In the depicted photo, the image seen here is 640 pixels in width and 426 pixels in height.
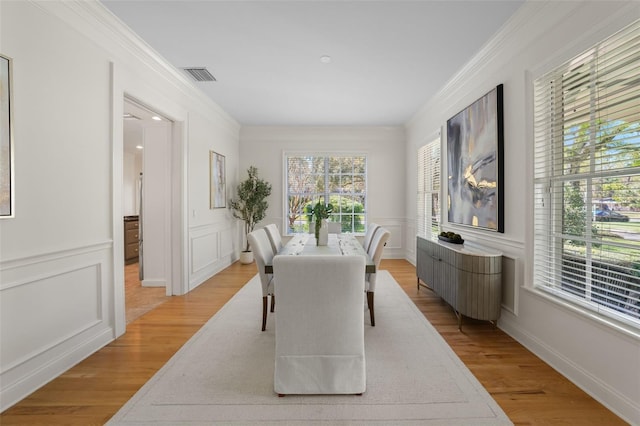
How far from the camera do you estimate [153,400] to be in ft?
6.11

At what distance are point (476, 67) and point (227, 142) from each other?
4202 mm

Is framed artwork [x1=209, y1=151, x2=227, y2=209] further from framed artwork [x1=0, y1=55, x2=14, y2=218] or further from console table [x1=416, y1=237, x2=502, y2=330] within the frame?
console table [x1=416, y1=237, x2=502, y2=330]

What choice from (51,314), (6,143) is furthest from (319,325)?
(6,143)

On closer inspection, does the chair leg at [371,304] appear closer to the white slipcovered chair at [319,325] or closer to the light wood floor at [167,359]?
the light wood floor at [167,359]

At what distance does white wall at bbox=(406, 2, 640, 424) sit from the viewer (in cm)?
176

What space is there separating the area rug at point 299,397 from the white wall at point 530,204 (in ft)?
2.23

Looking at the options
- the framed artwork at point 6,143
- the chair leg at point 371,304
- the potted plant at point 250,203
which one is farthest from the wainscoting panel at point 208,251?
the chair leg at point 371,304

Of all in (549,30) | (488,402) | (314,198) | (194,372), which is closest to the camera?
(488,402)

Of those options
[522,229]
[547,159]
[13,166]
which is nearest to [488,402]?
[522,229]

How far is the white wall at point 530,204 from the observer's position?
1.76m

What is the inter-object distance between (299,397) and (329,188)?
16.1 ft

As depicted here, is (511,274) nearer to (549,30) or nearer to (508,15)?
(549,30)

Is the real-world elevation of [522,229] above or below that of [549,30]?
below

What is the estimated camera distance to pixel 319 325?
1836 millimetres
